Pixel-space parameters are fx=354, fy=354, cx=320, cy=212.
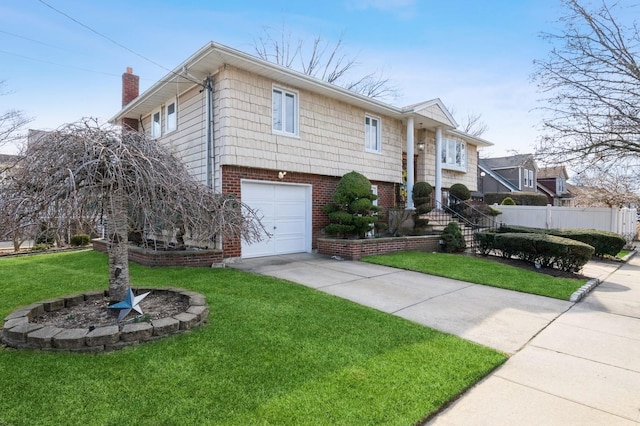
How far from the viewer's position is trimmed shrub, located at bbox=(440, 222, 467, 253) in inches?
445

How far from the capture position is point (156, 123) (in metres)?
12.4

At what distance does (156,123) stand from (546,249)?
495 inches

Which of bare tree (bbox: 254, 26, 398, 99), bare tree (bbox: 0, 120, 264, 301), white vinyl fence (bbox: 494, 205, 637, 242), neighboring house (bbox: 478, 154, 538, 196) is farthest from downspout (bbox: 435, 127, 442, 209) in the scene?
neighboring house (bbox: 478, 154, 538, 196)

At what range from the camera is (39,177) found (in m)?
3.60

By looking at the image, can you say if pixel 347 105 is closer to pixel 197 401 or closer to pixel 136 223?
pixel 136 223

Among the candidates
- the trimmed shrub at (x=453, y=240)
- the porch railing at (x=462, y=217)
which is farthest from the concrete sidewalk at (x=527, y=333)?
the porch railing at (x=462, y=217)

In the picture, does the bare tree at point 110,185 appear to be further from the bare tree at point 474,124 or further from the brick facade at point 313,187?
the bare tree at point 474,124

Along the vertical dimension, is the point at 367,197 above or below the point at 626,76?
below

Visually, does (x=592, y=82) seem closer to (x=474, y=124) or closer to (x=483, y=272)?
(x=483, y=272)

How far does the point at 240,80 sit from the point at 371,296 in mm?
6279

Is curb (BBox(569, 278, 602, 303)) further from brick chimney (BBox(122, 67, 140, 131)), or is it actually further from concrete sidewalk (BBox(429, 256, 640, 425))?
brick chimney (BBox(122, 67, 140, 131))

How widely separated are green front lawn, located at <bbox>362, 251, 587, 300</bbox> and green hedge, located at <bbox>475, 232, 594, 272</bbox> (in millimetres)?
621

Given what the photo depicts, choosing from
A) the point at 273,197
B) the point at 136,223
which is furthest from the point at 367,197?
the point at 136,223

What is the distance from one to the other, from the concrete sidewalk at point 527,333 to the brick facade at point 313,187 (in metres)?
1.82
